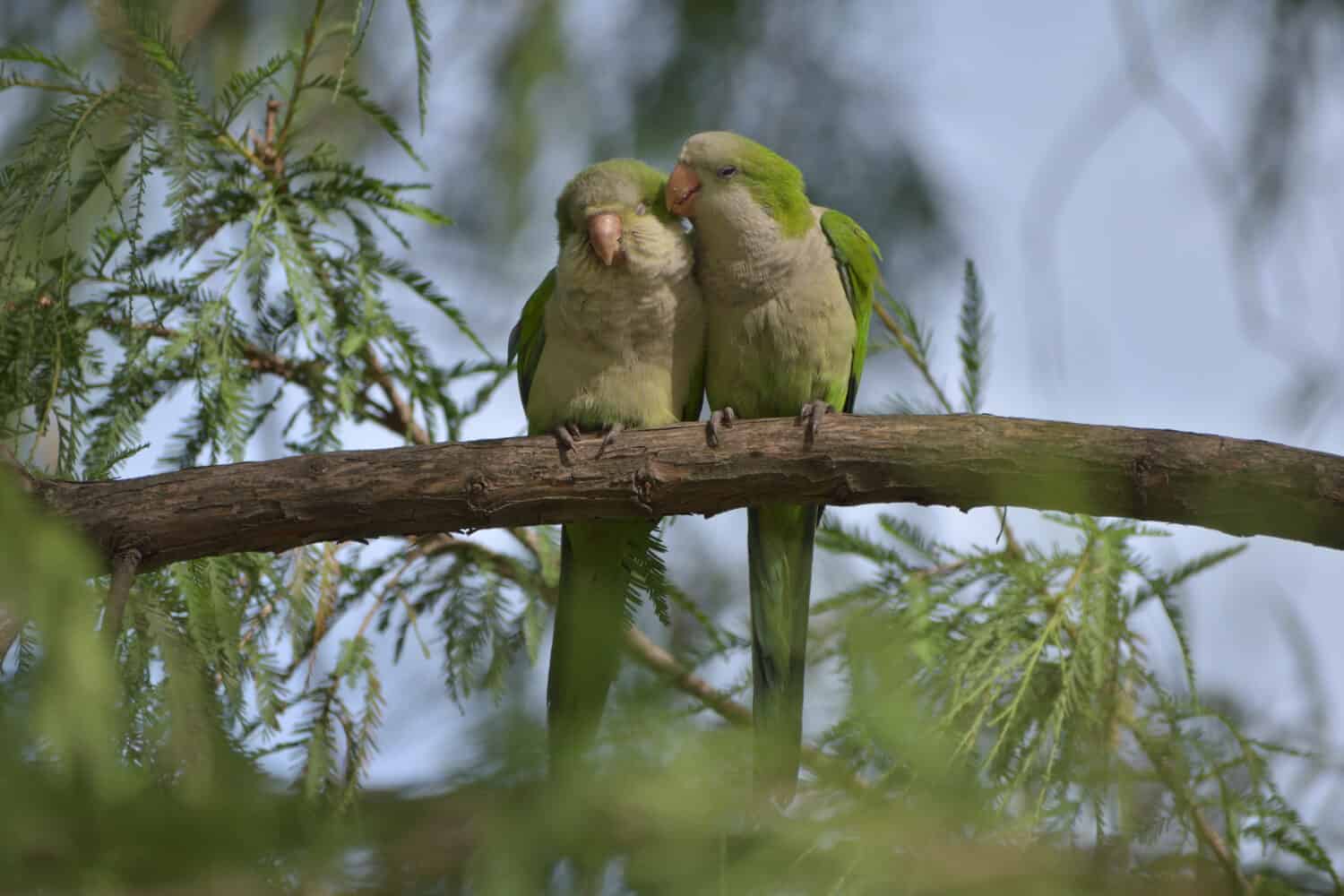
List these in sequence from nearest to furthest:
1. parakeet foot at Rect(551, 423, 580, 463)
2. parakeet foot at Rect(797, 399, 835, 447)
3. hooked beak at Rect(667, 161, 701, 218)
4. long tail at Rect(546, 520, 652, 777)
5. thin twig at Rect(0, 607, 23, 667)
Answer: thin twig at Rect(0, 607, 23, 667) → parakeet foot at Rect(797, 399, 835, 447) → parakeet foot at Rect(551, 423, 580, 463) → long tail at Rect(546, 520, 652, 777) → hooked beak at Rect(667, 161, 701, 218)

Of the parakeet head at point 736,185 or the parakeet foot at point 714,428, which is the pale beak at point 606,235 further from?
the parakeet foot at point 714,428

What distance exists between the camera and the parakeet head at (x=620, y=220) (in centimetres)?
267

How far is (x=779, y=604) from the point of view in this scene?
9.14ft

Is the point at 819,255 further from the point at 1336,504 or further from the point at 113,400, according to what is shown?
the point at 113,400

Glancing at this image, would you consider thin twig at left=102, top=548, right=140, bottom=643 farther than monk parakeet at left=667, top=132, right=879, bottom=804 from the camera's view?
No

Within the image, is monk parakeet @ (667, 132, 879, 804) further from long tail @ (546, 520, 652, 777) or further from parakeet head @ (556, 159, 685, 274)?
long tail @ (546, 520, 652, 777)

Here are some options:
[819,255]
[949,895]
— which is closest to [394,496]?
[819,255]

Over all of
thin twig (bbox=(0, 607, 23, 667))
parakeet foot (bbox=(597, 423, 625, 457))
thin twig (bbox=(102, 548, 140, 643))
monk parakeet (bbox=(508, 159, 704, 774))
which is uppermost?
monk parakeet (bbox=(508, 159, 704, 774))

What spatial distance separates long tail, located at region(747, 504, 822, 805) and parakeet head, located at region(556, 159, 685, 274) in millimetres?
723

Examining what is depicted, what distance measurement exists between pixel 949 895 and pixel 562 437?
1.65m

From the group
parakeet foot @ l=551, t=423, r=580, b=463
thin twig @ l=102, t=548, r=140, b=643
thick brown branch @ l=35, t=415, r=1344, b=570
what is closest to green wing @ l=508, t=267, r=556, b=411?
parakeet foot @ l=551, t=423, r=580, b=463

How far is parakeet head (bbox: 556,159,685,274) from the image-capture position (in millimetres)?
2674

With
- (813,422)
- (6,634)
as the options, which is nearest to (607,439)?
(813,422)

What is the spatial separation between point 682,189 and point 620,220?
19cm
